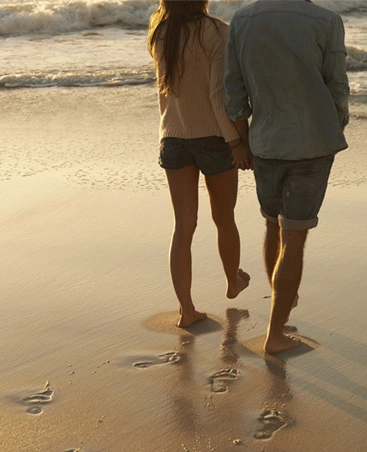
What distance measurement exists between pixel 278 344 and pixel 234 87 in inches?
40.7

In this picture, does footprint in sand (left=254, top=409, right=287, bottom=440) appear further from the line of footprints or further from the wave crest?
the wave crest

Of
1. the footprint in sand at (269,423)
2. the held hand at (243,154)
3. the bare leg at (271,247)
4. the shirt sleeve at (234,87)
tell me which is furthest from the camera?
the bare leg at (271,247)

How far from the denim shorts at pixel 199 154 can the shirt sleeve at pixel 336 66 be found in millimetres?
569

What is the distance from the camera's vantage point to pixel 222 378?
3414mm

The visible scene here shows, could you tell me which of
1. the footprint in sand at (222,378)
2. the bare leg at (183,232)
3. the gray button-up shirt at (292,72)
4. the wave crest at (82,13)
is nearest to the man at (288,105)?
the gray button-up shirt at (292,72)

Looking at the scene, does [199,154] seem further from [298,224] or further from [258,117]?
[298,224]

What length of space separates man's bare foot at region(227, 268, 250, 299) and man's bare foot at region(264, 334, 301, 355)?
523mm

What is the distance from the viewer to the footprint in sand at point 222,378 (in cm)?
333

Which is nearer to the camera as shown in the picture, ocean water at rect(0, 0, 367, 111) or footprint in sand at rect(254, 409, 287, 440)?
footprint in sand at rect(254, 409, 287, 440)

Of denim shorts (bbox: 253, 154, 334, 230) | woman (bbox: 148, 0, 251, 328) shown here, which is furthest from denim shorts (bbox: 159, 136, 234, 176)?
denim shorts (bbox: 253, 154, 334, 230)

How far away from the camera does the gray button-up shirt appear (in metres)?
3.31

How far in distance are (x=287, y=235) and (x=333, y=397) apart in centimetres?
68

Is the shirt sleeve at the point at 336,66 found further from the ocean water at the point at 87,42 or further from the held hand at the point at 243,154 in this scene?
the ocean water at the point at 87,42

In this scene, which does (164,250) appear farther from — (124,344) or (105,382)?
→ (105,382)
